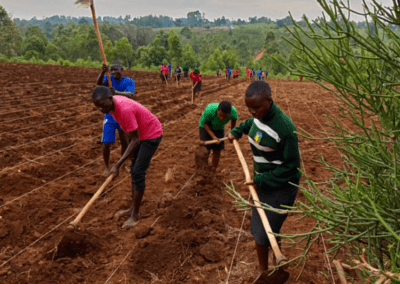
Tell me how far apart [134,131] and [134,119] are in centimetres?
13

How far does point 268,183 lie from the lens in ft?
7.52

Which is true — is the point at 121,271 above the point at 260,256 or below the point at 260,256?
below

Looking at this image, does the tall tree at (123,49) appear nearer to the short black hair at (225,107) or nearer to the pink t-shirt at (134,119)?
the short black hair at (225,107)

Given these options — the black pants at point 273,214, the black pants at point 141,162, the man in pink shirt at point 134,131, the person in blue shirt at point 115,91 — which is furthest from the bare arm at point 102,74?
the black pants at point 273,214

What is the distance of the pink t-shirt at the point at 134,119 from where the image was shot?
3029 mm

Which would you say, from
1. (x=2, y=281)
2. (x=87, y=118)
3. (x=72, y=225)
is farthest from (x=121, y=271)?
(x=87, y=118)

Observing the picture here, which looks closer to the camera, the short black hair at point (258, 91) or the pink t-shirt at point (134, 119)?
the short black hair at point (258, 91)

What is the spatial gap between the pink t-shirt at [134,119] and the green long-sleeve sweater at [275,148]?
1319mm

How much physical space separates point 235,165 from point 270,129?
345 cm

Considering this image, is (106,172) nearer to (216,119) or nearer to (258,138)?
(216,119)

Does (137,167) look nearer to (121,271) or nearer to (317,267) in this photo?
(121,271)

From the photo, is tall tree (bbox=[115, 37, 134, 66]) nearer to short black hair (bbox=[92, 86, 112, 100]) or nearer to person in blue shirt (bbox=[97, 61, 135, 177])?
person in blue shirt (bbox=[97, 61, 135, 177])

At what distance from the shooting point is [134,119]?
307 centimetres

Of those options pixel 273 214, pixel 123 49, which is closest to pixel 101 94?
pixel 273 214
